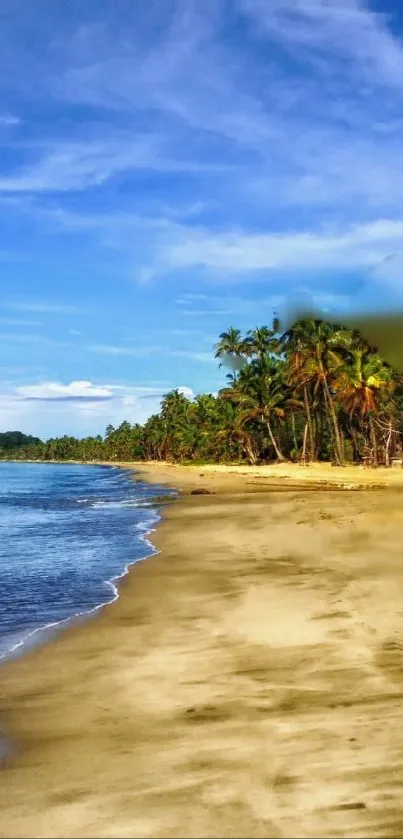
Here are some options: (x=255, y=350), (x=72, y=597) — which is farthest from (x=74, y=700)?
(x=255, y=350)

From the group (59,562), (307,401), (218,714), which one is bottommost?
(59,562)

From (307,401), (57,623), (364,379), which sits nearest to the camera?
(57,623)

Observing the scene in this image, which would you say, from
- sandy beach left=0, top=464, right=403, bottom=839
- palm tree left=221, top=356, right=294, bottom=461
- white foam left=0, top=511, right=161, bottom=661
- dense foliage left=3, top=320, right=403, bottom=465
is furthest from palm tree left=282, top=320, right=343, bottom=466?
sandy beach left=0, top=464, right=403, bottom=839

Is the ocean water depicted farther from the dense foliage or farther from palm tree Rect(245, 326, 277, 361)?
palm tree Rect(245, 326, 277, 361)

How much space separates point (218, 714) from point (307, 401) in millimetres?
63594

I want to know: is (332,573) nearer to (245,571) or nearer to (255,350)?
(245,571)

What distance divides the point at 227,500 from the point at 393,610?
26393 mm

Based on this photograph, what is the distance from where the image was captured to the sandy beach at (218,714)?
14.4ft

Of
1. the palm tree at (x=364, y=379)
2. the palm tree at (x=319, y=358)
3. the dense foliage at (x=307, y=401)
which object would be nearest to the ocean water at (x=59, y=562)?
the dense foliage at (x=307, y=401)

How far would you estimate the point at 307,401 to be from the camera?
6862cm

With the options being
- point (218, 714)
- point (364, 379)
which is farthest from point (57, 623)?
point (364, 379)

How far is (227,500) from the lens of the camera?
117ft

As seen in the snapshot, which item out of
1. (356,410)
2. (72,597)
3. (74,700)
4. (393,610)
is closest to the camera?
(74,700)

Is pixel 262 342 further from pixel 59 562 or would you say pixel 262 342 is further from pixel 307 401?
pixel 59 562
